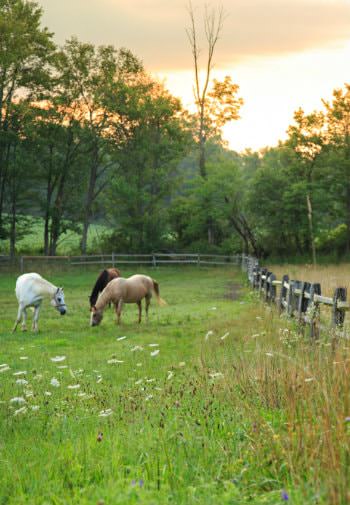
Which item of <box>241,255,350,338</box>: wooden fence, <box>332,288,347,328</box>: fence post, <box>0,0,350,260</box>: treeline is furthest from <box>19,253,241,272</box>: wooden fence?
<box>332,288,347,328</box>: fence post

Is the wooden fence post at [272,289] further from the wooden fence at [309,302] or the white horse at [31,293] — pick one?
the white horse at [31,293]

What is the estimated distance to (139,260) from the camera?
4844 cm

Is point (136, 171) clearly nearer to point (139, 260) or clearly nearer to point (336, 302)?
point (139, 260)

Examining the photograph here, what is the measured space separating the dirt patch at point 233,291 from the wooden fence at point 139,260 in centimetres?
1207

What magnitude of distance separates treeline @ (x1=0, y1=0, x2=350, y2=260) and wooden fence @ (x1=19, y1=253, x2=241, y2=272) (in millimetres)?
1376

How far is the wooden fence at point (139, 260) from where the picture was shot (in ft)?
141

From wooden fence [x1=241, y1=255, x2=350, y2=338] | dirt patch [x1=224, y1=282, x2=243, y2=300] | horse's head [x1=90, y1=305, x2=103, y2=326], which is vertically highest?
wooden fence [x1=241, y1=255, x2=350, y2=338]

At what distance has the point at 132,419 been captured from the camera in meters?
6.87

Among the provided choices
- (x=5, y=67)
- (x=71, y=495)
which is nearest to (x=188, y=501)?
(x=71, y=495)

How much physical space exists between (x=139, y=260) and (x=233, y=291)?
19.1 m

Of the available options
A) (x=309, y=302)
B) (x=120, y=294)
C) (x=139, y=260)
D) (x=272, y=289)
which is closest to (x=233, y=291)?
(x=272, y=289)

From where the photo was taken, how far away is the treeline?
4628cm

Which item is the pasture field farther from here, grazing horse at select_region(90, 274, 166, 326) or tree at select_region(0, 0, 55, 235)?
tree at select_region(0, 0, 55, 235)

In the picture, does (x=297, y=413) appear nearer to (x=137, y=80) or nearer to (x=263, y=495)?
(x=263, y=495)
